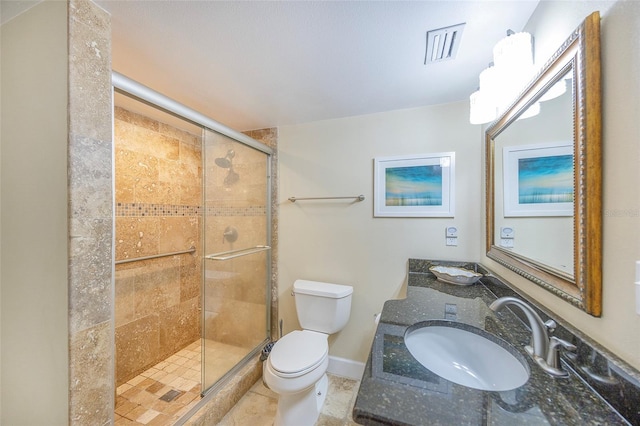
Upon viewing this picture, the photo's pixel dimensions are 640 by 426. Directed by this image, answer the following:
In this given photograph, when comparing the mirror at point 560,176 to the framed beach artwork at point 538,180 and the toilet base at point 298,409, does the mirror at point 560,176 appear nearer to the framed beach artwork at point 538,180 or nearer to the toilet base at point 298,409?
the framed beach artwork at point 538,180

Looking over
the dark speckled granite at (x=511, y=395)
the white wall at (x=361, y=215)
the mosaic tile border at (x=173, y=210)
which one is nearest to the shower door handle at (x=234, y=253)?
the white wall at (x=361, y=215)

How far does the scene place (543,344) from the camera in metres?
0.74

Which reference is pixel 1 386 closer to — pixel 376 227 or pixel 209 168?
pixel 209 168

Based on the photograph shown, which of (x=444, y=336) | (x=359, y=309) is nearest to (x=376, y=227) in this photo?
(x=359, y=309)

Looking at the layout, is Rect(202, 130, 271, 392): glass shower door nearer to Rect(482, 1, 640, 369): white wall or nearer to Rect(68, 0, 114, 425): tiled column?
Rect(68, 0, 114, 425): tiled column

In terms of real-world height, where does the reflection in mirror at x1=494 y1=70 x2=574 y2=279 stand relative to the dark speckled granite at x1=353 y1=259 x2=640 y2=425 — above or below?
above

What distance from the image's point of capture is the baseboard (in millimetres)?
1942

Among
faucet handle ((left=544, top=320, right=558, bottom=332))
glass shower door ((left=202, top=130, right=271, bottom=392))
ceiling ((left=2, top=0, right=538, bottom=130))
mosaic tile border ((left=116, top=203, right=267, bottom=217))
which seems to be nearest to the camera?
faucet handle ((left=544, top=320, right=558, bottom=332))

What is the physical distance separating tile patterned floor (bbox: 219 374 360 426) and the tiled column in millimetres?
904

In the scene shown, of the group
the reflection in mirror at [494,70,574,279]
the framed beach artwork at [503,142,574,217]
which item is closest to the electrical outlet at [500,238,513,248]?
the reflection in mirror at [494,70,574,279]

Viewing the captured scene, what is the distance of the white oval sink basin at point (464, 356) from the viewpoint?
81 cm

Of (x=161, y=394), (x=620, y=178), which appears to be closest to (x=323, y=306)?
(x=161, y=394)

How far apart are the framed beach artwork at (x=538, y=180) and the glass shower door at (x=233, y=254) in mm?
1766

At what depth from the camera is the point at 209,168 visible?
171 centimetres
